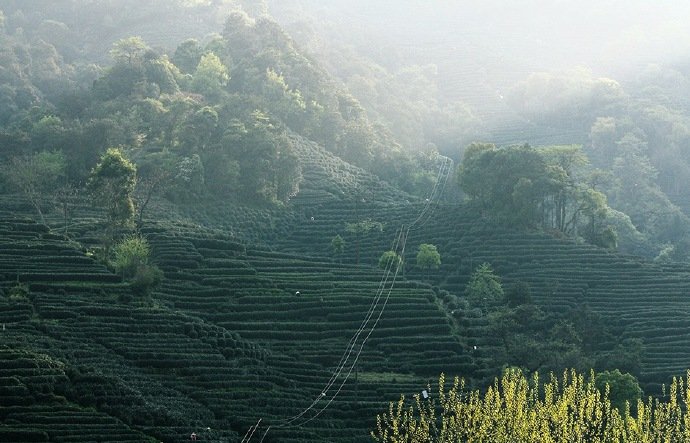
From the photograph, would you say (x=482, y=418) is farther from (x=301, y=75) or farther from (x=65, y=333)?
(x=301, y=75)

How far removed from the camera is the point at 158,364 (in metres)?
49.3

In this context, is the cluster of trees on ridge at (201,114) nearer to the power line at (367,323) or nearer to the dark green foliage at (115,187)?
the dark green foliage at (115,187)

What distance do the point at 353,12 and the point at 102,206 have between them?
121 metres

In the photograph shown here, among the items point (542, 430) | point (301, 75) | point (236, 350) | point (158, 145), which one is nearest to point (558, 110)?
point (301, 75)

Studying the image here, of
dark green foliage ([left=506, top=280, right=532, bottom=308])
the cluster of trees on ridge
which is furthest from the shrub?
dark green foliage ([left=506, top=280, right=532, bottom=308])

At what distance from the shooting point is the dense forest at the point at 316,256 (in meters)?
46.0

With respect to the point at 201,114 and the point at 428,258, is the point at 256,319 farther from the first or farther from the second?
the point at 201,114

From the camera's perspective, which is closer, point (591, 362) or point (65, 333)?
point (65, 333)

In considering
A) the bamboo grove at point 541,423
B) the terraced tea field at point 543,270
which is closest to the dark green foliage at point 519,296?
the terraced tea field at point 543,270

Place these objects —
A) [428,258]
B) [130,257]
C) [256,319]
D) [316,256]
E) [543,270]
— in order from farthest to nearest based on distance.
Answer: [316,256], [543,270], [428,258], [130,257], [256,319]

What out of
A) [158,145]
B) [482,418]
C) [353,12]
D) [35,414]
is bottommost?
[35,414]

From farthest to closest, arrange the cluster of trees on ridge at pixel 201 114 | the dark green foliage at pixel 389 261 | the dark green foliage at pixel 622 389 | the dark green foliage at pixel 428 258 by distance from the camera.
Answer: the cluster of trees on ridge at pixel 201 114
the dark green foliage at pixel 428 258
the dark green foliage at pixel 389 261
the dark green foliage at pixel 622 389

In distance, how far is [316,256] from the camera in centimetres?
7225

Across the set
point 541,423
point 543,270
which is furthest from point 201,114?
point 541,423
